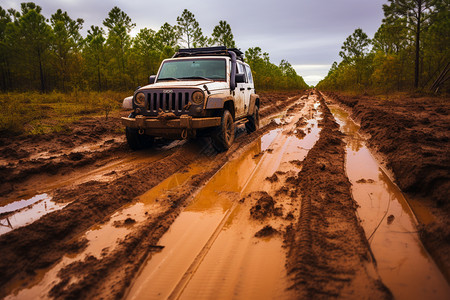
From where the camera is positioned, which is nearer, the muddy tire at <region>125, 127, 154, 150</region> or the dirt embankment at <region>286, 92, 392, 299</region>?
the dirt embankment at <region>286, 92, 392, 299</region>

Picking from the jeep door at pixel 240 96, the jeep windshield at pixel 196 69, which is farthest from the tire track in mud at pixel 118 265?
the jeep door at pixel 240 96

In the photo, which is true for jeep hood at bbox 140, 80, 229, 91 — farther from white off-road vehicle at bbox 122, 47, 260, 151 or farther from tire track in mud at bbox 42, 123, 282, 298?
tire track in mud at bbox 42, 123, 282, 298

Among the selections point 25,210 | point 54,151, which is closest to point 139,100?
point 54,151

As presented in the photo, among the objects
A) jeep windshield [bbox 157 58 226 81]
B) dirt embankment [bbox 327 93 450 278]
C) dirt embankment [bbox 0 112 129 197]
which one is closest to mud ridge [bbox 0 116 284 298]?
dirt embankment [bbox 0 112 129 197]

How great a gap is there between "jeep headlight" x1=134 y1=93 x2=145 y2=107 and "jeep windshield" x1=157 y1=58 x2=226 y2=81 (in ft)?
3.42

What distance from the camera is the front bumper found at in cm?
522

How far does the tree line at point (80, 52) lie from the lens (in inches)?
1033

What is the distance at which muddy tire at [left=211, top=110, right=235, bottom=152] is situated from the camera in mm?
5977

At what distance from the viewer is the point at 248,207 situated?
354 centimetres

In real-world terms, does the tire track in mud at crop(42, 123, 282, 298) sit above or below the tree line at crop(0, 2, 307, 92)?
below

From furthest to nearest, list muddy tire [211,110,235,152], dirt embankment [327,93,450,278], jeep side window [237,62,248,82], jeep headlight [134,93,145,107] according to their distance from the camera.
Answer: jeep side window [237,62,248,82] < muddy tire [211,110,235,152] < jeep headlight [134,93,145,107] < dirt embankment [327,93,450,278]

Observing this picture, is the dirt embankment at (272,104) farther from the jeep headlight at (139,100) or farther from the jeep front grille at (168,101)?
the jeep headlight at (139,100)

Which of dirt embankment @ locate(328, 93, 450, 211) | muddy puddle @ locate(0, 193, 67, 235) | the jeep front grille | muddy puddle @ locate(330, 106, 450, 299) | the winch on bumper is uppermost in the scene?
the jeep front grille

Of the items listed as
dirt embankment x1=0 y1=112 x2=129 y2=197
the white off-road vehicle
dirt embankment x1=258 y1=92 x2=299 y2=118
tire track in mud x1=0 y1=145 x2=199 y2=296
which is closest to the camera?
tire track in mud x1=0 y1=145 x2=199 y2=296
